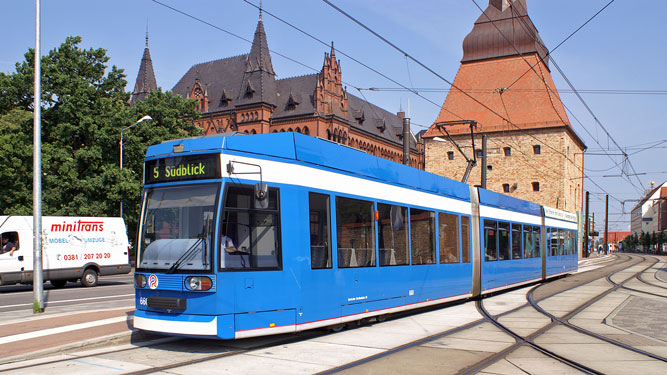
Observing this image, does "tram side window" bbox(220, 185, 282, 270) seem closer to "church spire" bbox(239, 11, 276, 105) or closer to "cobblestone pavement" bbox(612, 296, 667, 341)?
"cobblestone pavement" bbox(612, 296, 667, 341)

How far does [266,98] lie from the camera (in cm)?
8688

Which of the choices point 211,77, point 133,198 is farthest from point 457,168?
point 211,77

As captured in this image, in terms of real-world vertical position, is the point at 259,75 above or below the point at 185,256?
above

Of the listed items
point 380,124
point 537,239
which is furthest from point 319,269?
point 380,124

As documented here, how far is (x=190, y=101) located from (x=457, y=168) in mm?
32280

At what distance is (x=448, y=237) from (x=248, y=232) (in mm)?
6922

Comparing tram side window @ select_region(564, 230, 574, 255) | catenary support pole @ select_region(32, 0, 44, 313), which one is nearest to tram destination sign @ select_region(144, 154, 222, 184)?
catenary support pole @ select_region(32, 0, 44, 313)

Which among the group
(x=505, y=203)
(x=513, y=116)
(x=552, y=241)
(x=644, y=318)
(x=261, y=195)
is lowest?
(x=644, y=318)

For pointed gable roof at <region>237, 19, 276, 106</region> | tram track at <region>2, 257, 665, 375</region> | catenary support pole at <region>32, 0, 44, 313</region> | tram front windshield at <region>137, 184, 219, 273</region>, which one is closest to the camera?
tram track at <region>2, 257, 665, 375</region>

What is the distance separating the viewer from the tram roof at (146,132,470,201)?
27.6 feet

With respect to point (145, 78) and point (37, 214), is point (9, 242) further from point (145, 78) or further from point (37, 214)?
point (145, 78)

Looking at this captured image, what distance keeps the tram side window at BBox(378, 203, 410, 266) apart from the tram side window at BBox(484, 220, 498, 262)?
5.16m

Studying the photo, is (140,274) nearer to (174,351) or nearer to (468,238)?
(174,351)

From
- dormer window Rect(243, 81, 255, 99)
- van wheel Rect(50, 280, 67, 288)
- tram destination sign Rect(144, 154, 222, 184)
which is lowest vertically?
van wheel Rect(50, 280, 67, 288)
